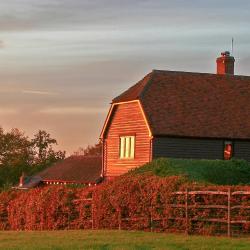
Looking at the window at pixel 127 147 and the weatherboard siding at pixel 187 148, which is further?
the window at pixel 127 147

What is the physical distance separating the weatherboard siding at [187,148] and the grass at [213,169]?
6683mm

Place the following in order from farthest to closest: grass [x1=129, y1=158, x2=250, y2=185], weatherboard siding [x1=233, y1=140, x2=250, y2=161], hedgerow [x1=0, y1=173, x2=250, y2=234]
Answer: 1. weatherboard siding [x1=233, y1=140, x2=250, y2=161]
2. grass [x1=129, y1=158, x2=250, y2=185]
3. hedgerow [x1=0, y1=173, x2=250, y2=234]

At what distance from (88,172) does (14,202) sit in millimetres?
21740

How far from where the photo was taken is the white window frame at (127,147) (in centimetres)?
5953

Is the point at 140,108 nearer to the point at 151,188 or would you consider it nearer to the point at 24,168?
the point at 151,188

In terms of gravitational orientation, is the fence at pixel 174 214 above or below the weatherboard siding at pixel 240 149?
below

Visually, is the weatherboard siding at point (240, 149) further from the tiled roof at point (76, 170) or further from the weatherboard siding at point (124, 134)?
the tiled roof at point (76, 170)

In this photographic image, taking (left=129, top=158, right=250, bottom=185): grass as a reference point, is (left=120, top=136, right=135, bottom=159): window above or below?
above

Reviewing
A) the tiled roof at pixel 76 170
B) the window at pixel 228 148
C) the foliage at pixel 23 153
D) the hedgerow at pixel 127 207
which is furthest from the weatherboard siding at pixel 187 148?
the foliage at pixel 23 153

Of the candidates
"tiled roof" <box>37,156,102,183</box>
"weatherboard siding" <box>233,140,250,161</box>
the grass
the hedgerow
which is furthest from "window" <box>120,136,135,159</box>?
the hedgerow

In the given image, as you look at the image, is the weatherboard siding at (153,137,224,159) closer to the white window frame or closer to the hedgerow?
the white window frame

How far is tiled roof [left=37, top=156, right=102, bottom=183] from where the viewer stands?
6962 cm

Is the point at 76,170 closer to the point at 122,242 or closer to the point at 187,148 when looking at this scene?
the point at 187,148

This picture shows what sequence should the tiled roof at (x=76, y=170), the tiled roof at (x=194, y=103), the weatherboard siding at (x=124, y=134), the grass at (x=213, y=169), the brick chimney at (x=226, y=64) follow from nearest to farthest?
the grass at (x=213, y=169) < the tiled roof at (x=194, y=103) < the weatherboard siding at (x=124, y=134) < the brick chimney at (x=226, y=64) < the tiled roof at (x=76, y=170)
